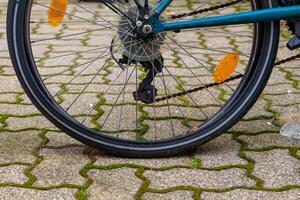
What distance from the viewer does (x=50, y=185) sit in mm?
3045

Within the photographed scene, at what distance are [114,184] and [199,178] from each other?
39 cm

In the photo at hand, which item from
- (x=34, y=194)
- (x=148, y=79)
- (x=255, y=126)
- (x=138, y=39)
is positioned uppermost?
(x=138, y=39)

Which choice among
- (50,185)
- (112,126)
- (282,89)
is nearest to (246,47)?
(282,89)

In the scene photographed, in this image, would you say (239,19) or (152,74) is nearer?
(239,19)

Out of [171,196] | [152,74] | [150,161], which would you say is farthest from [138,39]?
[171,196]

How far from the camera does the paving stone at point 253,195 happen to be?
2912mm

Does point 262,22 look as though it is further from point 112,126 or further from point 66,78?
point 66,78

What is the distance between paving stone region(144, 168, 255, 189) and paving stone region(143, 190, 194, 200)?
0.26ft

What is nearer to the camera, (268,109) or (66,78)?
(268,109)

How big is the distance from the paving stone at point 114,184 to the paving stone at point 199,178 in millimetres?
83

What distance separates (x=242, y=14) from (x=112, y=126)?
1030 mm

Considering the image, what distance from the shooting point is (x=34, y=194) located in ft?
9.68

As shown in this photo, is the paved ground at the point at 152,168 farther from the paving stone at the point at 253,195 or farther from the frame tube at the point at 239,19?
the frame tube at the point at 239,19

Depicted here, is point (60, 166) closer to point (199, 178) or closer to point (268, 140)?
point (199, 178)
